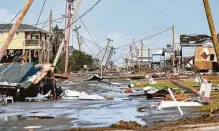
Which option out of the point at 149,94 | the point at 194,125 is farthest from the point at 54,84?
the point at 194,125

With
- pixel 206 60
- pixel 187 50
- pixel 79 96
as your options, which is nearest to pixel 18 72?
pixel 79 96

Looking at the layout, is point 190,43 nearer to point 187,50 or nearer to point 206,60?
point 187,50

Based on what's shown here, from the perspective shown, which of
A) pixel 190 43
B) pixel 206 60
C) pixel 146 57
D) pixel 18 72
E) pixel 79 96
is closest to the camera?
pixel 18 72

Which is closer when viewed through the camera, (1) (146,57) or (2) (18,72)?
(2) (18,72)

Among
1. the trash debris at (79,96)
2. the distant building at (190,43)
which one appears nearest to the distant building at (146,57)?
the distant building at (190,43)

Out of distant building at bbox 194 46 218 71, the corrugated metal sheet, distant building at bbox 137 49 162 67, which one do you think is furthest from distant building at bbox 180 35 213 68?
distant building at bbox 137 49 162 67

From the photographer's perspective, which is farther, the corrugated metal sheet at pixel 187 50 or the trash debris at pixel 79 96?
the corrugated metal sheet at pixel 187 50

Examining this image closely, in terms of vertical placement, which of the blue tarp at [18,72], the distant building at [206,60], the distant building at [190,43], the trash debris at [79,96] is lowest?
the trash debris at [79,96]

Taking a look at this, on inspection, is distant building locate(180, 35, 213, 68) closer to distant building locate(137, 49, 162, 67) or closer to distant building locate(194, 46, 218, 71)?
distant building locate(194, 46, 218, 71)

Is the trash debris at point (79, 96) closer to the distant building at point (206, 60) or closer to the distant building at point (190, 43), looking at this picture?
the distant building at point (206, 60)

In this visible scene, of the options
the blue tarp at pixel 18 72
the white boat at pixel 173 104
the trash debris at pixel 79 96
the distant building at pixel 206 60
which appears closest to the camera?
the white boat at pixel 173 104

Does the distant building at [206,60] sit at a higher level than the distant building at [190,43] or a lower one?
lower

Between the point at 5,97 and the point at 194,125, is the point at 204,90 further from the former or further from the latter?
the point at 5,97

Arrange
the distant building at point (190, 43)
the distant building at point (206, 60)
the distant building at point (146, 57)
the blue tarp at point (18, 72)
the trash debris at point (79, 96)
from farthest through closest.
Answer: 1. the distant building at point (146, 57)
2. the distant building at point (190, 43)
3. the distant building at point (206, 60)
4. the trash debris at point (79, 96)
5. the blue tarp at point (18, 72)
